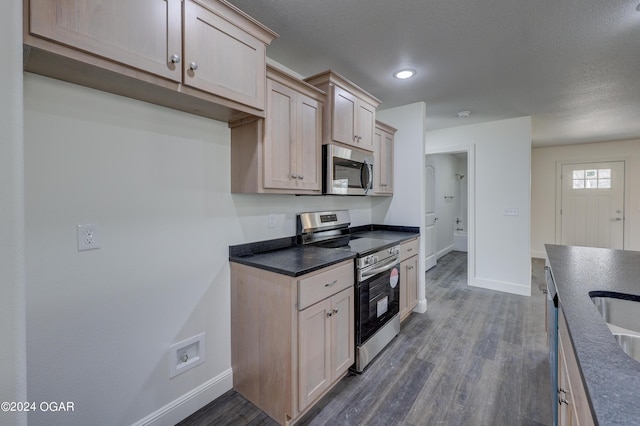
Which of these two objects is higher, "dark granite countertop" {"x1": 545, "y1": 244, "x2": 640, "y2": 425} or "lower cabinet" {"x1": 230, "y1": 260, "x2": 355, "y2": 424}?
"dark granite countertop" {"x1": 545, "y1": 244, "x2": 640, "y2": 425}

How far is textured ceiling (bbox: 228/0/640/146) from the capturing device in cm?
171

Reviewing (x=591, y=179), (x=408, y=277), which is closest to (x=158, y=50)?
(x=408, y=277)

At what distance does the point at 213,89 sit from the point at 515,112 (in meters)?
3.79

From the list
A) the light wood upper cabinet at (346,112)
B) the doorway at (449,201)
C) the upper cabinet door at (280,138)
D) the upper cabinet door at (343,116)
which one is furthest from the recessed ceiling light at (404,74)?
the doorway at (449,201)

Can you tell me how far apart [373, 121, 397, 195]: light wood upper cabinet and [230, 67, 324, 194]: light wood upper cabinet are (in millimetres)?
1015

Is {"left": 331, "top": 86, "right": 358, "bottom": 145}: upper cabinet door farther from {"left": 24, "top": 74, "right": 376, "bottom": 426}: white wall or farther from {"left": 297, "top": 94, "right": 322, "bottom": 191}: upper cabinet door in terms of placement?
{"left": 24, "top": 74, "right": 376, "bottom": 426}: white wall

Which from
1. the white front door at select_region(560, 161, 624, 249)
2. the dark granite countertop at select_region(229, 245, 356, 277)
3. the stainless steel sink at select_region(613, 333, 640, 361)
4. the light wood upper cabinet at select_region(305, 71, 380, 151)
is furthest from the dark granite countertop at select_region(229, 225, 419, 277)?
the white front door at select_region(560, 161, 624, 249)

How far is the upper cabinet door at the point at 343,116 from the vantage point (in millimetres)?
2315

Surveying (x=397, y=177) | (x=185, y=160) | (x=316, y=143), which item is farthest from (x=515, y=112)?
(x=185, y=160)

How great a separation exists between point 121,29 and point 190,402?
1.98 metres

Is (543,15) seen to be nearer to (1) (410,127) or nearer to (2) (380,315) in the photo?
(1) (410,127)

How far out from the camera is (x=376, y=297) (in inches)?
92.7

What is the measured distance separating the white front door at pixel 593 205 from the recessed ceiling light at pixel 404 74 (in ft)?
18.0

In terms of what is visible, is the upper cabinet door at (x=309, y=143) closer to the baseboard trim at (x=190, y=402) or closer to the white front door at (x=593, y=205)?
the baseboard trim at (x=190, y=402)
